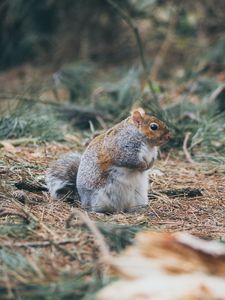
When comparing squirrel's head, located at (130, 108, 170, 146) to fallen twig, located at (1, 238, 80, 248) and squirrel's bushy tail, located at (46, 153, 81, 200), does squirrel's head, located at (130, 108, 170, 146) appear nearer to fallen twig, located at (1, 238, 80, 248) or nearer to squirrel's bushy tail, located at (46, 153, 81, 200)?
squirrel's bushy tail, located at (46, 153, 81, 200)

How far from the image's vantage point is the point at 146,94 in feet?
21.0

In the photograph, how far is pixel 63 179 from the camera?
12.3 feet

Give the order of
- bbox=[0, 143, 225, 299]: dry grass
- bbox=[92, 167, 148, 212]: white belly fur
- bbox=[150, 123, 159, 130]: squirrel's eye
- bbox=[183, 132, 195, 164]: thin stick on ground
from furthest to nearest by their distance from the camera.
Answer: bbox=[183, 132, 195, 164]: thin stick on ground < bbox=[150, 123, 159, 130]: squirrel's eye < bbox=[92, 167, 148, 212]: white belly fur < bbox=[0, 143, 225, 299]: dry grass

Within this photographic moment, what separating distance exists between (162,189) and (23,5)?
5.35m

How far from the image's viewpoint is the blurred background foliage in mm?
6547

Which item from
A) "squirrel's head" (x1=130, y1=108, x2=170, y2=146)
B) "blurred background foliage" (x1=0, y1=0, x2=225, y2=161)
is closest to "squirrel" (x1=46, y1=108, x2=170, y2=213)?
"squirrel's head" (x1=130, y1=108, x2=170, y2=146)

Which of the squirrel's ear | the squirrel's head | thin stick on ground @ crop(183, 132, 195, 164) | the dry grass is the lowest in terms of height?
thin stick on ground @ crop(183, 132, 195, 164)

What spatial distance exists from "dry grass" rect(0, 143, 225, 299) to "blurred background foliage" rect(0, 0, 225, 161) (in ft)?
4.71

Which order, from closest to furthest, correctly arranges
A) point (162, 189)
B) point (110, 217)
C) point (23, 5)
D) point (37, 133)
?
point (110, 217), point (162, 189), point (37, 133), point (23, 5)

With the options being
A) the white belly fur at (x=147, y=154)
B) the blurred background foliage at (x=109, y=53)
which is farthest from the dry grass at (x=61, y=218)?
the blurred background foliage at (x=109, y=53)

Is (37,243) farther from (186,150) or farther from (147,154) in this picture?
(186,150)

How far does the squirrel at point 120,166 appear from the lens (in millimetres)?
3514

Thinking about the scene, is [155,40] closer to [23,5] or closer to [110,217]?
[23,5]

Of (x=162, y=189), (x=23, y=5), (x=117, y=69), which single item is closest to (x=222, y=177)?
(x=162, y=189)
